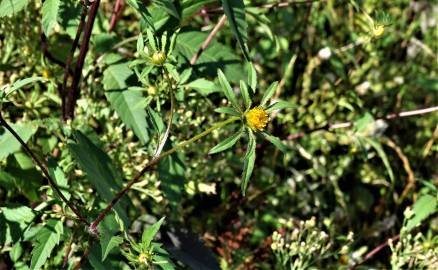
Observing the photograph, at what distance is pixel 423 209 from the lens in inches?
68.6

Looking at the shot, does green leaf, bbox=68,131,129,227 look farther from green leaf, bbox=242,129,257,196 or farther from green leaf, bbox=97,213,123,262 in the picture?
green leaf, bbox=242,129,257,196

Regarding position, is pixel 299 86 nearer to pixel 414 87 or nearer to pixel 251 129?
pixel 414 87

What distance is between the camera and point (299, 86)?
93.4 inches

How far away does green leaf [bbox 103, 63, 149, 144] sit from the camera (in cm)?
150

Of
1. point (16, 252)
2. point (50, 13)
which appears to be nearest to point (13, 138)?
point (16, 252)

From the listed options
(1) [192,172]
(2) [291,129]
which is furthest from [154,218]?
(2) [291,129]

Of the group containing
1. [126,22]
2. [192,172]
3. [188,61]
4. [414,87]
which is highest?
[414,87]

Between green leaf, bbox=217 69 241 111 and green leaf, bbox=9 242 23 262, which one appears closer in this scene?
green leaf, bbox=217 69 241 111

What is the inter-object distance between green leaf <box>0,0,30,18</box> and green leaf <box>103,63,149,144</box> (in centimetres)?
29

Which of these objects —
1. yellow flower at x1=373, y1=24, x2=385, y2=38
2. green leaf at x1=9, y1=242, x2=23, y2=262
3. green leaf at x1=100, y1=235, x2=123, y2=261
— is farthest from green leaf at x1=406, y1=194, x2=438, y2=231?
green leaf at x1=9, y1=242, x2=23, y2=262

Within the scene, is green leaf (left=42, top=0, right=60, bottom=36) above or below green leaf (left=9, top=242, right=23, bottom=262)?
above

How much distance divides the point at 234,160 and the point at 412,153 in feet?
2.64

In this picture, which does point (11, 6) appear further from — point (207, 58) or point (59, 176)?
point (207, 58)

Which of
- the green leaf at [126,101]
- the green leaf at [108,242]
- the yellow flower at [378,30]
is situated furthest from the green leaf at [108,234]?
the yellow flower at [378,30]
